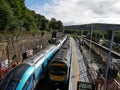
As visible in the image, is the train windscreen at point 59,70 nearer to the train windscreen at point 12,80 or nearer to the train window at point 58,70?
the train window at point 58,70

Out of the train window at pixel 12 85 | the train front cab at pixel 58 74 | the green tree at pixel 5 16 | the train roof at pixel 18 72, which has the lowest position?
the train front cab at pixel 58 74

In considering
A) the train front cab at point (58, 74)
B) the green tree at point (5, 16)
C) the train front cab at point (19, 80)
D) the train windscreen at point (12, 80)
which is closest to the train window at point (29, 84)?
the train front cab at point (19, 80)

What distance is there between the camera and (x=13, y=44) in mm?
29609

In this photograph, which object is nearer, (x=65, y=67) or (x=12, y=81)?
(x=12, y=81)

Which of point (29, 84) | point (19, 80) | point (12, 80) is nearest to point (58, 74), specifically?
point (29, 84)

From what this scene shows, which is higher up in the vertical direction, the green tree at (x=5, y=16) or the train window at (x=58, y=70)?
the green tree at (x=5, y=16)

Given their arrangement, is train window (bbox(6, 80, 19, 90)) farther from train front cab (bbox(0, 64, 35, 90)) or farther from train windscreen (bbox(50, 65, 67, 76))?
train windscreen (bbox(50, 65, 67, 76))

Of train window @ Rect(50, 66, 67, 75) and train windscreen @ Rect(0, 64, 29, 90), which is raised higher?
train windscreen @ Rect(0, 64, 29, 90)

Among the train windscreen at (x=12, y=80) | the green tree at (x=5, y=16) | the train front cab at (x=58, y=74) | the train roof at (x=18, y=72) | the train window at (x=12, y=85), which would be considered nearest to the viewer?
the train window at (x=12, y=85)

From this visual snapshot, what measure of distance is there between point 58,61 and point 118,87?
7060 mm

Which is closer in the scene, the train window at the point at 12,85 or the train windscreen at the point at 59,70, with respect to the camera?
the train window at the point at 12,85

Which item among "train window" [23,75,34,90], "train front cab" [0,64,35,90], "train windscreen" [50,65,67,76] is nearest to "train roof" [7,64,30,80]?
"train front cab" [0,64,35,90]

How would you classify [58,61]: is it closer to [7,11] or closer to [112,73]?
[112,73]

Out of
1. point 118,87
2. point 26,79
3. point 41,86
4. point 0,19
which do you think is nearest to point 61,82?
point 41,86
